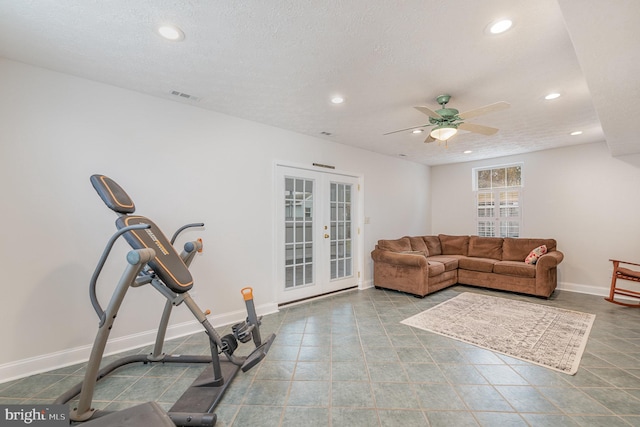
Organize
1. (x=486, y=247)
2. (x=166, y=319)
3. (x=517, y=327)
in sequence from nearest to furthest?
(x=166, y=319)
(x=517, y=327)
(x=486, y=247)

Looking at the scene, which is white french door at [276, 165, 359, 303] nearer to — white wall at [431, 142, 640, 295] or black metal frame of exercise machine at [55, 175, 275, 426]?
black metal frame of exercise machine at [55, 175, 275, 426]

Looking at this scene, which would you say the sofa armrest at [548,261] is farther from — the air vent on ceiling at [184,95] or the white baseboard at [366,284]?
the air vent on ceiling at [184,95]

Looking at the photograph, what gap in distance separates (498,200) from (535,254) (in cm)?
151

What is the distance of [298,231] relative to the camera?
4.06 metres

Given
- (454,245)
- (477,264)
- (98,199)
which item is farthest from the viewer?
(454,245)

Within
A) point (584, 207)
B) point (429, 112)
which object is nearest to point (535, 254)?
point (584, 207)

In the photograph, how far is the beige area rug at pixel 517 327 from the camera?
2.49m

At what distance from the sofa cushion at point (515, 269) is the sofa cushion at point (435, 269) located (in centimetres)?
96

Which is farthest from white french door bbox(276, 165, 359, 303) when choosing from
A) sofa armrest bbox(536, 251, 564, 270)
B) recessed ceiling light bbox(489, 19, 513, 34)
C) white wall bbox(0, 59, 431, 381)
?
sofa armrest bbox(536, 251, 564, 270)

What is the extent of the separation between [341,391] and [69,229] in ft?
8.93

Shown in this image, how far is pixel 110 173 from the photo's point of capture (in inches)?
100

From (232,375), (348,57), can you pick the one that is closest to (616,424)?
(232,375)

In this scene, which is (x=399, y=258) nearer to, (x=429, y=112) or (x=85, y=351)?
(x=429, y=112)

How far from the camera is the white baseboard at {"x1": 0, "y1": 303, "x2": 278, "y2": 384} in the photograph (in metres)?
2.16
